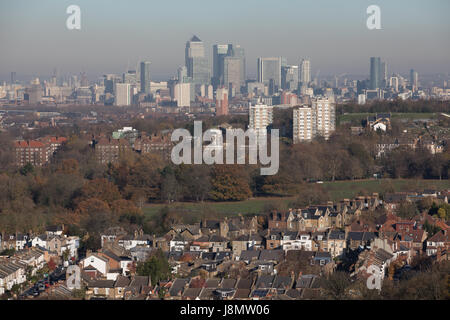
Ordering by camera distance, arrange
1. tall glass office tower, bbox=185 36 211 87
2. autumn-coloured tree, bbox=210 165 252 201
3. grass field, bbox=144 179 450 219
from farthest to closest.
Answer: tall glass office tower, bbox=185 36 211 87
autumn-coloured tree, bbox=210 165 252 201
grass field, bbox=144 179 450 219

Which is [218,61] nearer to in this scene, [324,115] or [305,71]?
[305,71]

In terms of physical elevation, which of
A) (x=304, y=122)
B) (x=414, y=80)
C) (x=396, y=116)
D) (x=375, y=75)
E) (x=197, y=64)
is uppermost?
(x=197, y=64)

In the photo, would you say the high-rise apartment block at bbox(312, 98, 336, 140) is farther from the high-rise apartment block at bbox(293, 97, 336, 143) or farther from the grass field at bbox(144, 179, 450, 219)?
the grass field at bbox(144, 179, 450, 219)

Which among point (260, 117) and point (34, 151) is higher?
point (260, 117)

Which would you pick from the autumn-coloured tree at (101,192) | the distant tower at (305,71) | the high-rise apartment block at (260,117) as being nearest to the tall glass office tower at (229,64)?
the distant tower at (305,71)

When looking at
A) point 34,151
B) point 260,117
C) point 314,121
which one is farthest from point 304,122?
point 34,151

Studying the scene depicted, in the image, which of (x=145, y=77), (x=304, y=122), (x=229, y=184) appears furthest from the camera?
(x=145, y=77)

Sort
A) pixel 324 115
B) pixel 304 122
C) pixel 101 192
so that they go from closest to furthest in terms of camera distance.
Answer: pixel 101 192 → pixel 304 122 → pixel 324 115

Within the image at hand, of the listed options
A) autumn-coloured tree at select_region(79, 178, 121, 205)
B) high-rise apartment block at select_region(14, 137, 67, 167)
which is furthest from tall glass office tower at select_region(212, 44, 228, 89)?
autumn-coloured tree at select_region(79, 178, 121, 205)

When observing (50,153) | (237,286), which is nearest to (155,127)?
(50,153)
